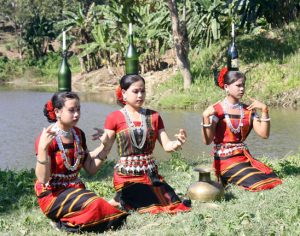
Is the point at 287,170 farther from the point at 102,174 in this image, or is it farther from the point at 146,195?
the point at 102,174

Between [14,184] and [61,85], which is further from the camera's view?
[14,184]

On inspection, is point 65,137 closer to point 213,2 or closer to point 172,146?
point 172,146

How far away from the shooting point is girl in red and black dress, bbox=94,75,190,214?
5.02 m

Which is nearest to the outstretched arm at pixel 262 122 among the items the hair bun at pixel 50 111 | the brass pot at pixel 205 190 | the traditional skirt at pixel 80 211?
the brass pot at pixel 205 190

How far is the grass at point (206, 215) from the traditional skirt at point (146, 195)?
0.40 ft

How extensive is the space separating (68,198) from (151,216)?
0.77 meters

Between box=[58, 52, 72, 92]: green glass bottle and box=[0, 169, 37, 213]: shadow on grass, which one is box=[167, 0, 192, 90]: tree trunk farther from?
box=[58, 52, 72, 92]: green glass bottle

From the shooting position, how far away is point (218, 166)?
5.97 meters

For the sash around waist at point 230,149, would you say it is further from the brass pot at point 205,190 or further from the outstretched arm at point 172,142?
the outstretched arm at point 172,142

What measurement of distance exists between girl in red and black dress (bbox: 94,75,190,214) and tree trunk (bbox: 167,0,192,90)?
11051 mm

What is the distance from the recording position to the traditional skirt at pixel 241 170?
5.67 meters

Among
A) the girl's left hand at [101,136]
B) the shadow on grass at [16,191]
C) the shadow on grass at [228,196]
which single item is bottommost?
the shadow on grass at [16,191]

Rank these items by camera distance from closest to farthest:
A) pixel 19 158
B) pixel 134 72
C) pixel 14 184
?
pixel 134 72, pixel 14 184, pixel 19 158

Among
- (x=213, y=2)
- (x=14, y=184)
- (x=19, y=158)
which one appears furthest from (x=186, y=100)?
(x=14, y=184)
